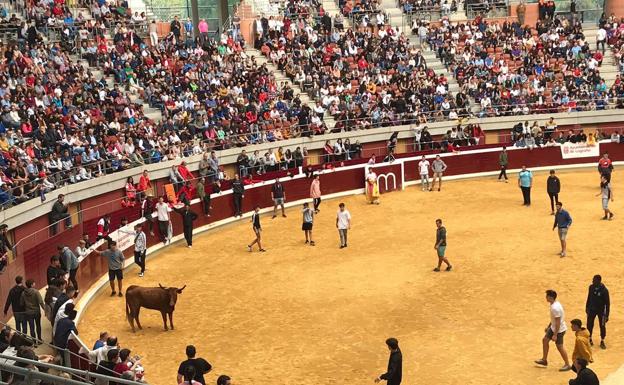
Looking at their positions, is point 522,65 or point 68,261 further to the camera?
point 522,65

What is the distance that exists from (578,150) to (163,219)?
18.1 m

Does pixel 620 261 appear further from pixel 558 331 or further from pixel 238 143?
pixel 238 143

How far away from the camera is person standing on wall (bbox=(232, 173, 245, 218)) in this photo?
29.1 m

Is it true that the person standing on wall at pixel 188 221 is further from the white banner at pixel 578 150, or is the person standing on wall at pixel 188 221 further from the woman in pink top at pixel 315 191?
the white banner at pixel 578 150

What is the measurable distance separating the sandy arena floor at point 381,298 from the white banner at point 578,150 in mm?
6162

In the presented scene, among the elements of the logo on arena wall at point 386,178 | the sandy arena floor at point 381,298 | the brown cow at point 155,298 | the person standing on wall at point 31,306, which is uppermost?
the person standing on wall at point 31,306

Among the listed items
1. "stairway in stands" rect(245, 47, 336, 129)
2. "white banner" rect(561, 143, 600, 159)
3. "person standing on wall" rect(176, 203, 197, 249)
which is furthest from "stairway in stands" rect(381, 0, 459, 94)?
"person standing on wall" rect(176, 203, 197, 249)

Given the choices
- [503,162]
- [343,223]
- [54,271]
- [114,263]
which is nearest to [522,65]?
[503,162]

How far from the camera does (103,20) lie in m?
36.8

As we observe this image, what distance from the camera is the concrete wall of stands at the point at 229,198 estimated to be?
20.2 m

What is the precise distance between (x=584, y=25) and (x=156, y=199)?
2812 centimetres

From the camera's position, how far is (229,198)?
29.4 meters

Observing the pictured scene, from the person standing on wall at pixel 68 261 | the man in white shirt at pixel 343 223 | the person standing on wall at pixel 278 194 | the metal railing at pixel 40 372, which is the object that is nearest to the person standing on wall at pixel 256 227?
the man in white shirt at pixel 343 223

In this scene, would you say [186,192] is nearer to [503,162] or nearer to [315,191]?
[315,191]
